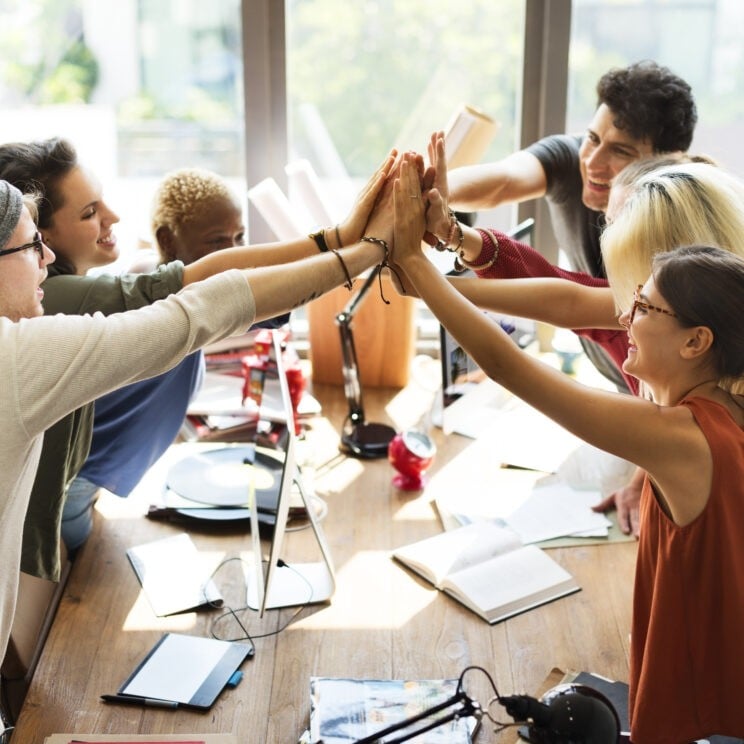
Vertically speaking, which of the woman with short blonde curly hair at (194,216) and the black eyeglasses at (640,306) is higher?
the black eyeglasses at (640,306)

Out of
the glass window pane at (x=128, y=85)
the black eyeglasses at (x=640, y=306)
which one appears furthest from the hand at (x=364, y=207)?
the glass window pane at (x=128, y=85)

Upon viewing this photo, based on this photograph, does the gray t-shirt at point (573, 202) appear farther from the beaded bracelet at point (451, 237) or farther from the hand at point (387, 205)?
the hand at point (387, 205)

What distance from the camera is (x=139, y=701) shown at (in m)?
1.79

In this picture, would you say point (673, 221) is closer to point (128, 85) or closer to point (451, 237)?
point (451, 237)

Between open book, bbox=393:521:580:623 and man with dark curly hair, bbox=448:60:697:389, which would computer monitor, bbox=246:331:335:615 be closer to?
open book, bbox=393:521:580:623

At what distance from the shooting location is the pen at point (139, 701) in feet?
A: 5.86

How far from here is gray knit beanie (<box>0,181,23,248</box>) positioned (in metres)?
1.47

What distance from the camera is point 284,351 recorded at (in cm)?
297

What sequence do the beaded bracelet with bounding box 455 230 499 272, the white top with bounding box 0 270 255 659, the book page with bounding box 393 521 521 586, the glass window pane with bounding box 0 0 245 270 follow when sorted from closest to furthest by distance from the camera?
the white top with bounding box 0 270 255 659 < the beaded bracelet with bounding box 455 230 499 272 < the book page with bounding box 393 521 521 586 < the glass window pane with bounding box 0 0 245 270

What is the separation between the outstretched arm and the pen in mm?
772

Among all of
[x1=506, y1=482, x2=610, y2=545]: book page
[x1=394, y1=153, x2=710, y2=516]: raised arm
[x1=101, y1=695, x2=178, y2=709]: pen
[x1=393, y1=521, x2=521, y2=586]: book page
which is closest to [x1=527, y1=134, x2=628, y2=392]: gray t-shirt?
[x1=506, y1=482, x2=610, y2=545]: book page

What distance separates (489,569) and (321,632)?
1.33ft

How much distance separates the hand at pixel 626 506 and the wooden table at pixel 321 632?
0.07m

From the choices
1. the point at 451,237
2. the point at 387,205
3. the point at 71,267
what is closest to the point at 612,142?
the point at 451,237
